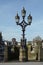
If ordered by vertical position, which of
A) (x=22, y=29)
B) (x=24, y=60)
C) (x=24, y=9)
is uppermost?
(x=24, y=9)

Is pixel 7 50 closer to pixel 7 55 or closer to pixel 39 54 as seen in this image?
pixel 7 55

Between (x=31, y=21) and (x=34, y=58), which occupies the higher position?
(x=31, y=21)

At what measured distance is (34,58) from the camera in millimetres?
28109

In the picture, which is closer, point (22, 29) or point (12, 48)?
point (22, 29)

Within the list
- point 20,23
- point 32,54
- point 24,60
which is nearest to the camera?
point 24,60

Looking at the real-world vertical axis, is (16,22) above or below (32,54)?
above

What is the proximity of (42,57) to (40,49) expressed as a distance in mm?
944

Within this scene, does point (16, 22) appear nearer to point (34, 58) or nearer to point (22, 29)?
point (22, 29)

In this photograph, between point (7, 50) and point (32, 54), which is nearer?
point (7, 50)

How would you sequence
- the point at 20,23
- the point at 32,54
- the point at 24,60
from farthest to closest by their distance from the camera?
the point at 32,54
the point at 20,23
the point at 24,60

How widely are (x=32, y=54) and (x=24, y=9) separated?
19.1 feet

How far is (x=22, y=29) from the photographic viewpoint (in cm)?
2709

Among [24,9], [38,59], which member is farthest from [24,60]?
[24,9]

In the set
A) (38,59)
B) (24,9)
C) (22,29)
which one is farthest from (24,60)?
(24,9)
